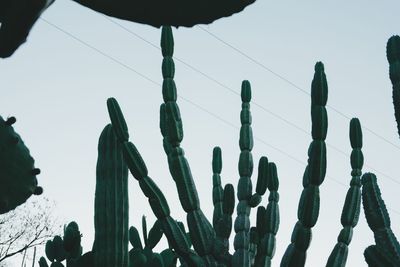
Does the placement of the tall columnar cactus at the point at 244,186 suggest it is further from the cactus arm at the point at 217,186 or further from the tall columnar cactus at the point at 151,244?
the tall columnar cactus at the point at 151,244

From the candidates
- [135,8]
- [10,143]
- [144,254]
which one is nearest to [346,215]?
[144,254]

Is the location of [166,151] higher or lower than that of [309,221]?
higher

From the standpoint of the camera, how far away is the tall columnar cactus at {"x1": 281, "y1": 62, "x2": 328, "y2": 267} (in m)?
2.81

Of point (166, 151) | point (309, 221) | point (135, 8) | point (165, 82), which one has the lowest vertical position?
point (135, 8)

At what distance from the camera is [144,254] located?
419 cm

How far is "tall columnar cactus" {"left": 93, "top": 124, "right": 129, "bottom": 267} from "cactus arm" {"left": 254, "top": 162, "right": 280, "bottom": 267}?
1073mm

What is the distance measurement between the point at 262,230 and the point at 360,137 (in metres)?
0.90

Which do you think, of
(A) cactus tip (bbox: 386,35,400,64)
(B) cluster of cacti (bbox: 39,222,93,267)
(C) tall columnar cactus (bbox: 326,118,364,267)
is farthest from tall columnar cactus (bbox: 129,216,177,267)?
(A) cactus tip (bbox: 386,35,400,64)

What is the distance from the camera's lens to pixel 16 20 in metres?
0.74

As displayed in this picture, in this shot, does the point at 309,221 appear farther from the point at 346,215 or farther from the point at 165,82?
the point at 165,82

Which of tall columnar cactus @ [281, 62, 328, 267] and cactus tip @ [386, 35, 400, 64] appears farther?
tall columnar cactus @ [281, 62, 328, 267]

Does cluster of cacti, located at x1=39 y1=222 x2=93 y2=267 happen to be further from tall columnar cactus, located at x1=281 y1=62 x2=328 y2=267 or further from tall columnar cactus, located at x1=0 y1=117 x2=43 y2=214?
tall columnar cactus, located at x1=0 y1=117 x2=43 y2=214

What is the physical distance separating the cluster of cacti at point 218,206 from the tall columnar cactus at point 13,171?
4.24ft

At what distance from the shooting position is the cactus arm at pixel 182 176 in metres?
3.27
